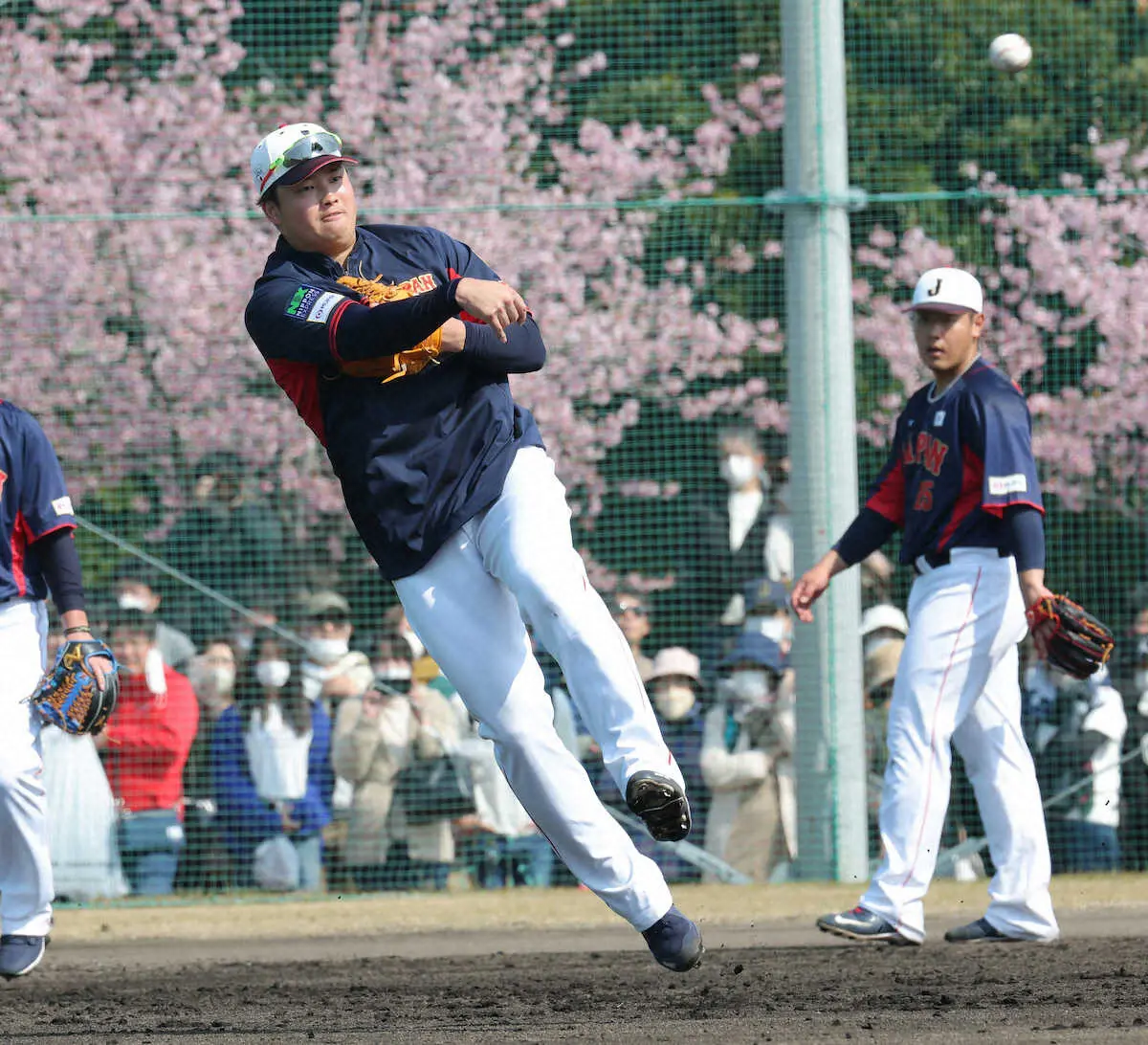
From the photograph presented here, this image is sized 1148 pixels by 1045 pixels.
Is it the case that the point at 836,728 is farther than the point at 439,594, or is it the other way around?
the point at 836,728

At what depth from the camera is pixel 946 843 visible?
11.3 meters

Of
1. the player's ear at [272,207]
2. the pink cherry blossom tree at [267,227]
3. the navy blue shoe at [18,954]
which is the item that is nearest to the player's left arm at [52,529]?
the navy blue shoe at [18,954]

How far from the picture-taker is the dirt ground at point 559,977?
532 cm

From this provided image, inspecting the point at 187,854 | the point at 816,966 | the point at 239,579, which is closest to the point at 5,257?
the point at 239,579

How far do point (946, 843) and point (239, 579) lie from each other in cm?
424

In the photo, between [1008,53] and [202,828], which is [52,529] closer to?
[202,828]

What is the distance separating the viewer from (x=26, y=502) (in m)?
7.15

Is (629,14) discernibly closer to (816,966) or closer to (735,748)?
(735,748)

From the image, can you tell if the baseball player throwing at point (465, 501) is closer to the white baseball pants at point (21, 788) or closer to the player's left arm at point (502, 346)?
the player's left arm at point (502, 346)

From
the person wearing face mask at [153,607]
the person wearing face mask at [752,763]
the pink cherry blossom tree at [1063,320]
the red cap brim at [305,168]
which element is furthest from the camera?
the pink cherry blossom tree at [1063,320]

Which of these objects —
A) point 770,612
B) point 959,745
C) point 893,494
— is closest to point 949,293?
point 893,494

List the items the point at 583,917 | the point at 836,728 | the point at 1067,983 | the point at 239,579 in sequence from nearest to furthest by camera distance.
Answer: the point at 1067,983 → the point at 583,917 → the point at 836,728 → the point at 239,579

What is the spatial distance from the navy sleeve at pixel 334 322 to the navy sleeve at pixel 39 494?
1831 mm

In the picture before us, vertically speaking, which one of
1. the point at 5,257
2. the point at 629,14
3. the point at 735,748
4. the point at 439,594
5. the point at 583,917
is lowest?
the point at 583,917
